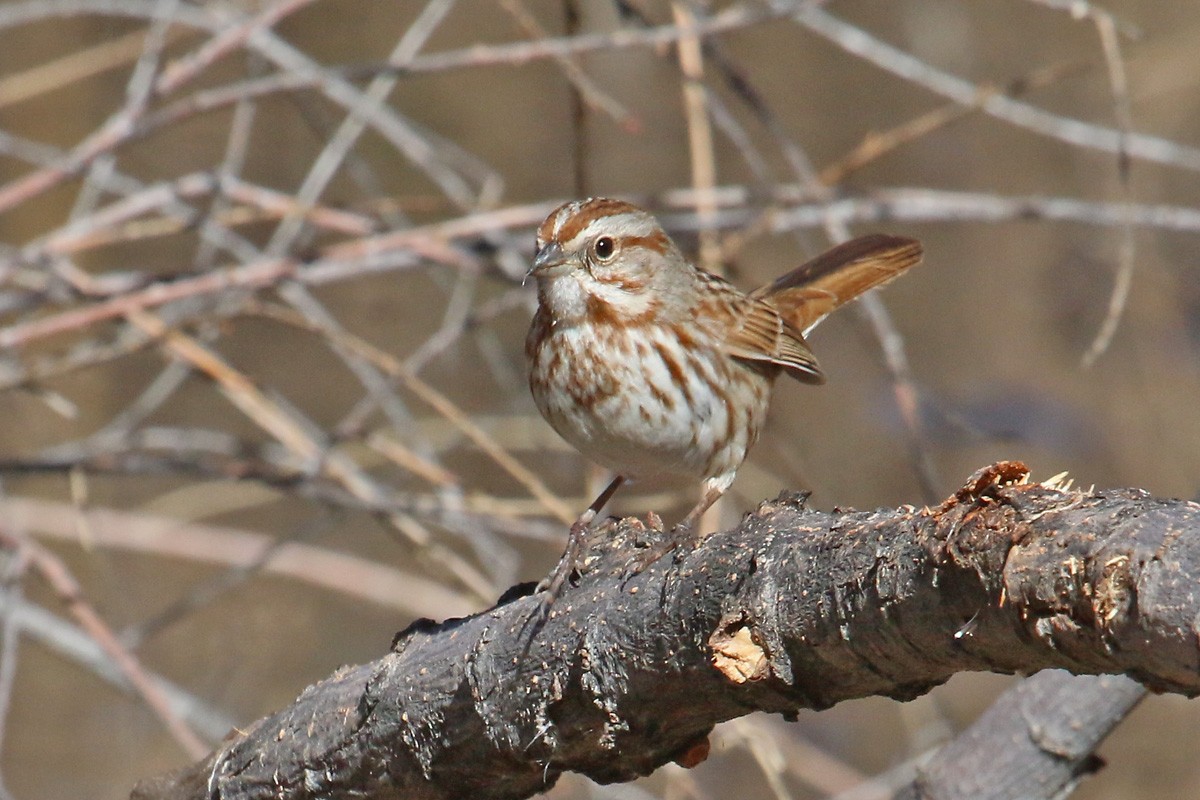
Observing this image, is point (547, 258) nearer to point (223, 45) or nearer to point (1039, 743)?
point (223, 45)

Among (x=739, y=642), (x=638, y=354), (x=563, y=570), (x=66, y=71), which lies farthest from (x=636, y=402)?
(x=66, y=71)

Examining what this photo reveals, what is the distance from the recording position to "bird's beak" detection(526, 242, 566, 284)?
10.6ft

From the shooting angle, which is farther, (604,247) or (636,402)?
(604,247)

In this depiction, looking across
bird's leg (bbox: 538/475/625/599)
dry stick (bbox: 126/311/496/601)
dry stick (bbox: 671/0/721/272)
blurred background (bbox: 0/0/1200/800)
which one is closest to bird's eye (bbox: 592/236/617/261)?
dry stick (bbox: 671/0/721/272)

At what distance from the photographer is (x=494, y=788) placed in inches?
89.0

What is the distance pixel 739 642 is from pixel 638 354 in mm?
1551

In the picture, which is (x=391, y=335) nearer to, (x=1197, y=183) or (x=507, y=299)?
(x=507, y=299)

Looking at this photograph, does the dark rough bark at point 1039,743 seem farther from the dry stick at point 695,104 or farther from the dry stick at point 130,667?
the dry stick at point 130,667

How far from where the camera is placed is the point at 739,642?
1797mm

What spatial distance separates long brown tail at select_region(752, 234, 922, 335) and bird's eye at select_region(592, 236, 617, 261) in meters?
0.81

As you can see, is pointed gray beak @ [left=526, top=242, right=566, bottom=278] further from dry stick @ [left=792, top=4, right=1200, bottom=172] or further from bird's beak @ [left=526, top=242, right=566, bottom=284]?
dry stick @ [left=792, top=4, right=1200, bottom=172]

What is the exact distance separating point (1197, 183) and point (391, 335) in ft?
12.6

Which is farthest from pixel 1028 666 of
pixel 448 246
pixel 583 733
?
pixel 448 246

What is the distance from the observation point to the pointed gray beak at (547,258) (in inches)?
127
